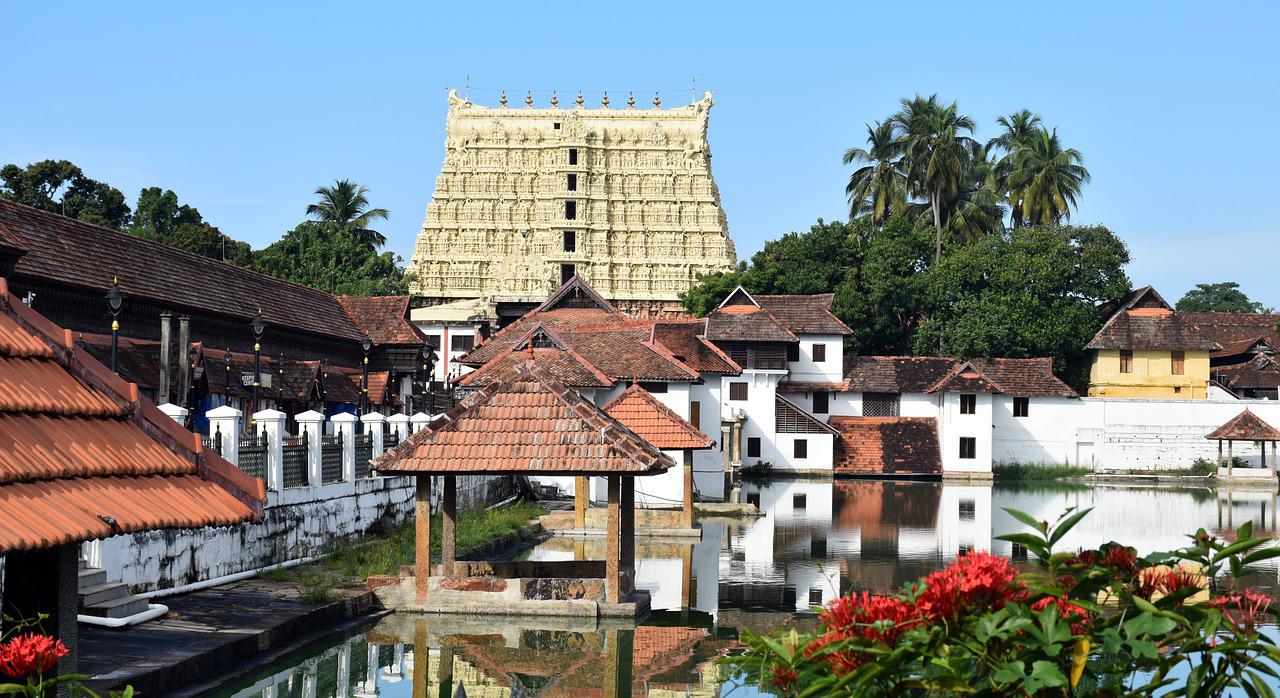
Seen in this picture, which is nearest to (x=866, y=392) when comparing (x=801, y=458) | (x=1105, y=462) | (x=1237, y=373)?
(x=801, y=458)

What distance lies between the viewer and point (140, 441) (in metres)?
7.45

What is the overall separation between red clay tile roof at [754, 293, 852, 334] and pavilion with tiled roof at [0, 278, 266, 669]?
46700 mm

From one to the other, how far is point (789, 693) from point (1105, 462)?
177 feet

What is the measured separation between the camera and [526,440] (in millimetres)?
16578

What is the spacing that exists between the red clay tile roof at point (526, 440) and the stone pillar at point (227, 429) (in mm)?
2188

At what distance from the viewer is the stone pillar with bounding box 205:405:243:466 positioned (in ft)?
56.2

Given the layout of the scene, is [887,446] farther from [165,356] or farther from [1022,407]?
[165,356]

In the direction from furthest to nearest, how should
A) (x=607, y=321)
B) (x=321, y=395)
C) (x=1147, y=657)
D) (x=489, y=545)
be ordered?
(x=607, y=321), (x=321, y=395), (x=489, y=545), (x=1147, y=657)

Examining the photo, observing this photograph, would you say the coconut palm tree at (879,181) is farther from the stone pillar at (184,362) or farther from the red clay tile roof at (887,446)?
the stone pillar at (184,362)

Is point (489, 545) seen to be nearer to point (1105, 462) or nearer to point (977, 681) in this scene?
point (977, 681)

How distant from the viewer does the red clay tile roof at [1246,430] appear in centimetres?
5072

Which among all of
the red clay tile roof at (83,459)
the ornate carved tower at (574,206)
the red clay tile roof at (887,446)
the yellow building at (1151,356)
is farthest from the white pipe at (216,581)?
the ornate carved tower at (574,206)

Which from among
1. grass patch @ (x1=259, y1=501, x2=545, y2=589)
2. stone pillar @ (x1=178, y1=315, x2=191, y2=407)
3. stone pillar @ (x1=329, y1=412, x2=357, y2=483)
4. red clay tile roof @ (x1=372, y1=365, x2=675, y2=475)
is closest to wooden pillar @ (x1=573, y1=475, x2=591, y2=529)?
grass patch @ (x1=259, y1=501, x2=545, y2=589)

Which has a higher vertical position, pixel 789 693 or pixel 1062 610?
pixel 1062 610
